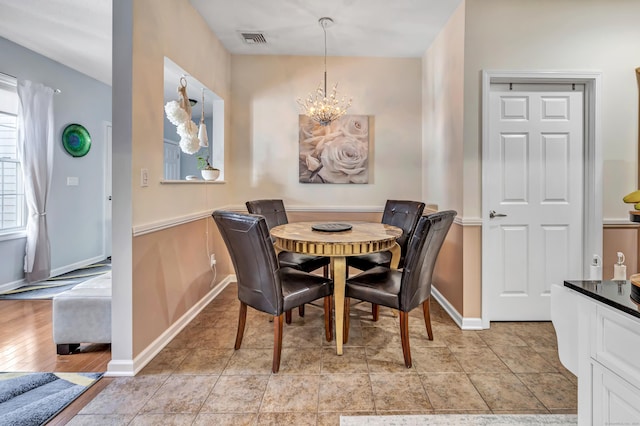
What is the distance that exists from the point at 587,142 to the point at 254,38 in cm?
315

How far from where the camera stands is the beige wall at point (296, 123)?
147 inches

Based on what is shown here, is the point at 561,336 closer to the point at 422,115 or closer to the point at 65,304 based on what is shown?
the point at 65,304

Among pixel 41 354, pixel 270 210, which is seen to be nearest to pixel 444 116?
pixel 270 210

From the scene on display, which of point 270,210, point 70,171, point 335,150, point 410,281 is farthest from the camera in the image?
point 70,171

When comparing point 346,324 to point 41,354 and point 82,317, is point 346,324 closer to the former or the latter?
point 82,317

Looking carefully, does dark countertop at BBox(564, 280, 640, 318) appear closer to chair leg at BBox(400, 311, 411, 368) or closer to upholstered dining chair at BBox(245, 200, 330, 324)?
chair leg at BBox(400, 311, 411, 368)

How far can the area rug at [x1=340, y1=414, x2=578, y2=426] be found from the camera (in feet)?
5.04

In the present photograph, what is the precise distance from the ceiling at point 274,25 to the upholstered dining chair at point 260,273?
6.50ft

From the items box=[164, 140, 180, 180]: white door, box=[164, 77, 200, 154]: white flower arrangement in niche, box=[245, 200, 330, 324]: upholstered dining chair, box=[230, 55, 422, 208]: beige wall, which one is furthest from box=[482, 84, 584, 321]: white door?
box=[164, 140, 180, 180]: white door

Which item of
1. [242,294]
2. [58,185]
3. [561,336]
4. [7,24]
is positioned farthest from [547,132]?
[58,185]

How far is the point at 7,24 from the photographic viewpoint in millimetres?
3029

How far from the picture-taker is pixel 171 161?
19.9 ft

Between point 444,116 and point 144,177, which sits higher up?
point 444,116

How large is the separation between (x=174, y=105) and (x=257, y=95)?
1420 millimetres
